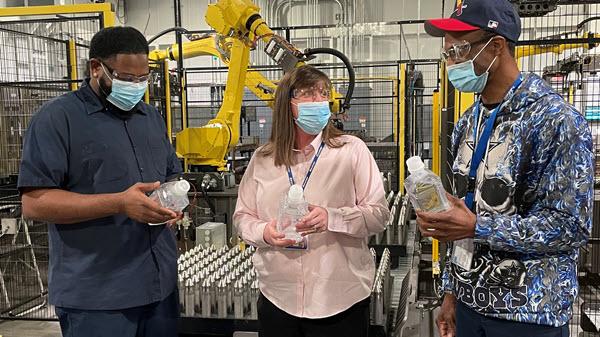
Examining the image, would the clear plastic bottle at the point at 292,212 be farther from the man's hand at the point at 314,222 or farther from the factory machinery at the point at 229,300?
the factory machinery at the point at 229,300

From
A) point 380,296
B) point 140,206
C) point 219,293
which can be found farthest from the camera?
point 219,293

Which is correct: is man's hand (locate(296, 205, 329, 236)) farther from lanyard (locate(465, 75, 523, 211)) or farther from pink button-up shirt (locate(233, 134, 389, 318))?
lanyard (locate(465, 75, 523, 211))

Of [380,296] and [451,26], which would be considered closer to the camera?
[451,26]

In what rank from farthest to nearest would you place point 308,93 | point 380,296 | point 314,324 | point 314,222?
point 380,296
point 308,93
point 314,324
point 314,222

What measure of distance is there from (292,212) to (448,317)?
2.13ft

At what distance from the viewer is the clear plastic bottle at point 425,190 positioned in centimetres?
139

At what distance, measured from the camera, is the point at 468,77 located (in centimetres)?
154

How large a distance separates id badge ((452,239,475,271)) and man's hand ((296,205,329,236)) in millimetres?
452

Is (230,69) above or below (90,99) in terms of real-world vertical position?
above

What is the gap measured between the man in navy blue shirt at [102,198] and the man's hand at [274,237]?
0.33m

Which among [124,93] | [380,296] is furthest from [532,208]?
[124,93]

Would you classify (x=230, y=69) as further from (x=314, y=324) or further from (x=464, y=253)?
(x=464, y=253)

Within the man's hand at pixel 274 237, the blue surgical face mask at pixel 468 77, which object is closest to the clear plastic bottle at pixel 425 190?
the blue surgical face mask at pixel 468 77

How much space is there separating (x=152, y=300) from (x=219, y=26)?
3.75 m
